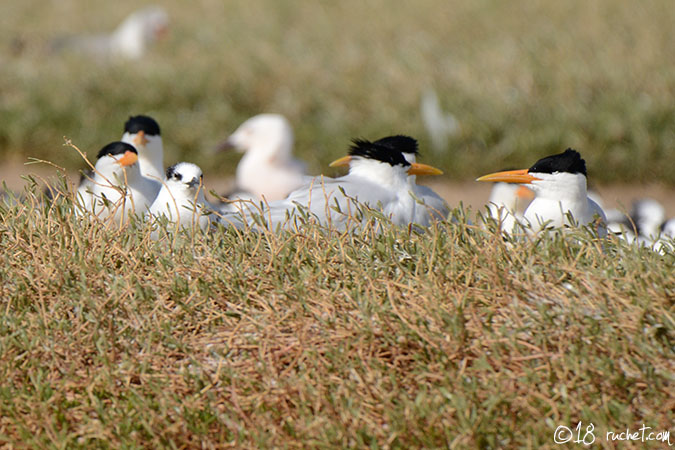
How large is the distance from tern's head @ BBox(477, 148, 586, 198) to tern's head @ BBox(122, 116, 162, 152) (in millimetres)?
2147

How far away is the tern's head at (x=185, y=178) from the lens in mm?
3664

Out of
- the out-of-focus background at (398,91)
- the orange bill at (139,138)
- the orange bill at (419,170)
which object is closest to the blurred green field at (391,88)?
the out-of-focus background at (398,91)

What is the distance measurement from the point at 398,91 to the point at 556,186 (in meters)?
4.99

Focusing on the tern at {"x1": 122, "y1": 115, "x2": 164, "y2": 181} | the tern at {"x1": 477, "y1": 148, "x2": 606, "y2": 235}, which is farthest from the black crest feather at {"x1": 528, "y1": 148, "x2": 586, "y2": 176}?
the tern at {"x1": 122, "y1": 115, "x2": 164, "y2": 181}

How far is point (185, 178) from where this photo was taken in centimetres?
368

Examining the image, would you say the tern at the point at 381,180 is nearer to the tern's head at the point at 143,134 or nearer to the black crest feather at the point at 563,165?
the black crest feather at the point at 563,165

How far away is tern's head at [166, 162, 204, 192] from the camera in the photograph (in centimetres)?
366

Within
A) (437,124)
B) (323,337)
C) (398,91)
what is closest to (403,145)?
(323,337)

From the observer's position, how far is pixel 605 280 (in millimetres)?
2766

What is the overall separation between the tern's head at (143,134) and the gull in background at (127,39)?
623 centimetres

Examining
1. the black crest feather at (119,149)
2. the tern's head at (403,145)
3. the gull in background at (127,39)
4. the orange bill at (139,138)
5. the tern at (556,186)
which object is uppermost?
the gull in background at (127,39)

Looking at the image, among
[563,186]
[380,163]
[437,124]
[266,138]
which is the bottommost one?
[563,186]

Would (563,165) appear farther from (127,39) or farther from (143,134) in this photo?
(127,39)

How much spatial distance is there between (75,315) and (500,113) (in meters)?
5.55
